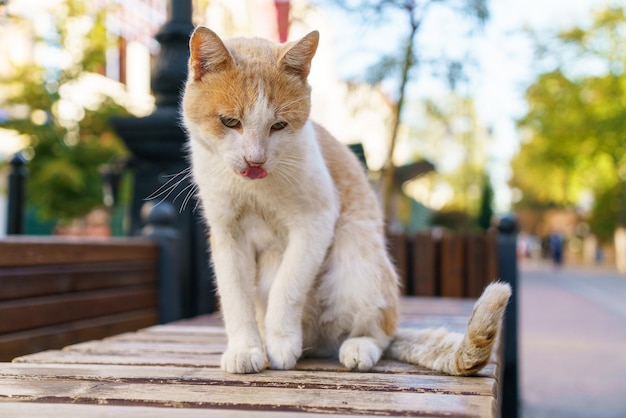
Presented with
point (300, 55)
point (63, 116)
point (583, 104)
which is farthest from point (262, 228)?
point (583, 104)

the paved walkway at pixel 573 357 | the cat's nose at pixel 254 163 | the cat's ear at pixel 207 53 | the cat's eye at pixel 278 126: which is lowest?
the paved walkway at pixel 573 357

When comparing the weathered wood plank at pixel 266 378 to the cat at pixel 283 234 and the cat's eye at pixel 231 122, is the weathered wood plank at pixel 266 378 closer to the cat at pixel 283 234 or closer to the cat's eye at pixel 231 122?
the cat at pixel 283 234

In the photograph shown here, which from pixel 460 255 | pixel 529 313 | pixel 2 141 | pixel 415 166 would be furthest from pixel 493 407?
pixel 2 141

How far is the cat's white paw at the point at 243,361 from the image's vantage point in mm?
2070

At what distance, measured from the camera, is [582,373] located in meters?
6.45

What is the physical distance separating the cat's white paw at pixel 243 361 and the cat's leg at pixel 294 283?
8 centimetres

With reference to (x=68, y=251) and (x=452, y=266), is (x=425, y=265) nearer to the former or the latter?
(x=452, y=266)

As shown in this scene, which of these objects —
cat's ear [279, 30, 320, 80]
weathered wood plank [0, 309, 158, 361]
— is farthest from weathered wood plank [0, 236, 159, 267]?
cat's ear [279, 30, 320, 80]

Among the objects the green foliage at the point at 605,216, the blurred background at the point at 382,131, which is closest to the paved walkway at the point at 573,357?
the blurred background at the point at 382,131

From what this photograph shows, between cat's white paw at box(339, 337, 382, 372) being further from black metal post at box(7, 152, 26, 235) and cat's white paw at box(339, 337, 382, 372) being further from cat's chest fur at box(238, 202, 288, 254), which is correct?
black metal post at box(7, 152, 26, 235)

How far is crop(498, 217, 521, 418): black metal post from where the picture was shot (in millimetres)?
4355

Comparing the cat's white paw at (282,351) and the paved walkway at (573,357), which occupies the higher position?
the cat's white paw at (282,351)

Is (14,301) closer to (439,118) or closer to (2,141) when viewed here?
(439,118)

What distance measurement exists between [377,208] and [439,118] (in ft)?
18.8
